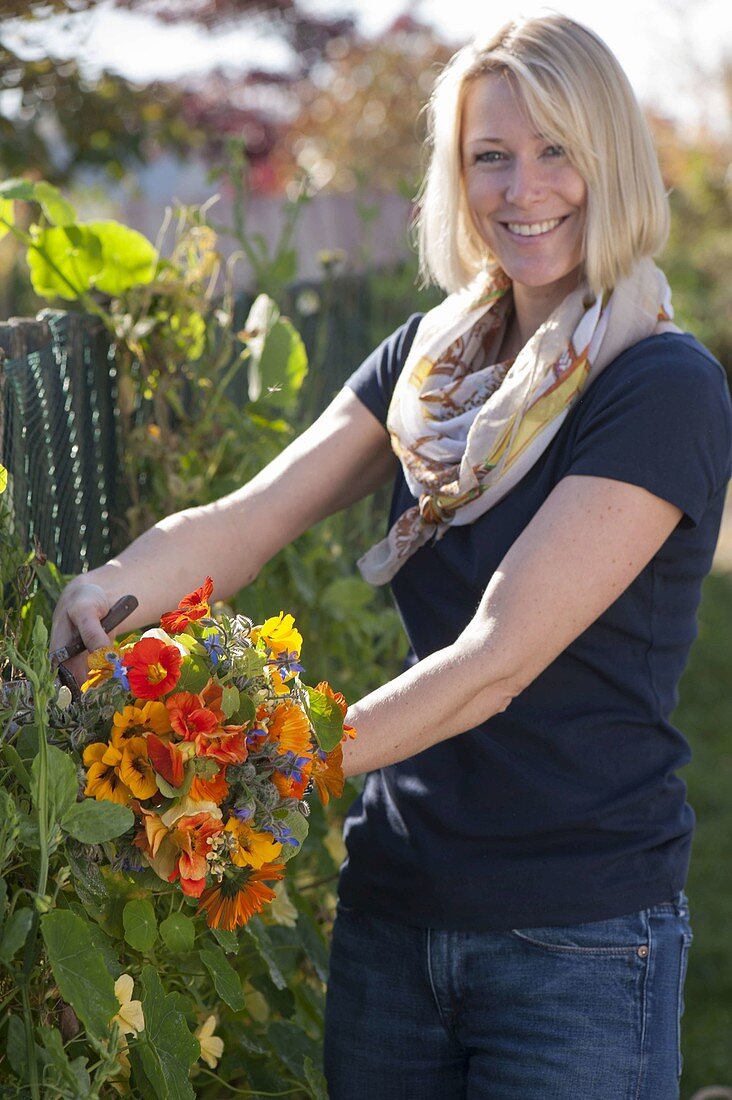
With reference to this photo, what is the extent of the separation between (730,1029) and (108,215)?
22.4 ft

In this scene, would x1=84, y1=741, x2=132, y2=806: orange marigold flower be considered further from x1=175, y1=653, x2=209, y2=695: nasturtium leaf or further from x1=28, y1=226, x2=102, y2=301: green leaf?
x1=28, y1=226, x2=102, y2=301: green leaf

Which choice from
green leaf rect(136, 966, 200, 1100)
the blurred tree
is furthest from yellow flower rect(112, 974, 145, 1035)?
the blurred tree

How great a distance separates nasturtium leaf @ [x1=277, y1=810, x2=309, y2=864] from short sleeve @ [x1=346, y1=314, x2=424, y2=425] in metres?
0.84

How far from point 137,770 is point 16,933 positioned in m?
0.16

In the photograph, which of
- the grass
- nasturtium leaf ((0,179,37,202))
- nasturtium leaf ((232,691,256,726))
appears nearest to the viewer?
nasturtium leaf ((232,691,256,726))

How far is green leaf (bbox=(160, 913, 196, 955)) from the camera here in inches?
51.1

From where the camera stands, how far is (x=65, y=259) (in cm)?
204

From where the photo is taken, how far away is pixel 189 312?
2154 mm

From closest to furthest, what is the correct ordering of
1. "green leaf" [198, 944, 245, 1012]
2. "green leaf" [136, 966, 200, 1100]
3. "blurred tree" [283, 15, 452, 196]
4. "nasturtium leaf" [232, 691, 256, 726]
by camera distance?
"nasturtium leaf" [232, 691, 256, 726], "green leaf" [136, 966, 200, 1100], "green leaf" [198, 944, 245, 1012], "blurred tree" [283, 15, 452, 196]

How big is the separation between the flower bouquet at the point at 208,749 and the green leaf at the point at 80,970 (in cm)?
8

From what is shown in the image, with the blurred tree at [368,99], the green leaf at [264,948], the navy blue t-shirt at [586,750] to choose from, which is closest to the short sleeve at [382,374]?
the navy blue t-shirt at [586,750]

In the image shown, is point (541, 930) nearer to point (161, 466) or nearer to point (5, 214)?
point (161, 466)

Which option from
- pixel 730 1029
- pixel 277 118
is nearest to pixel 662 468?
pixel 730 1029

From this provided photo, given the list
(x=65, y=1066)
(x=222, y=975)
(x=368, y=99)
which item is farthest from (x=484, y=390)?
(x=368, y=99)
